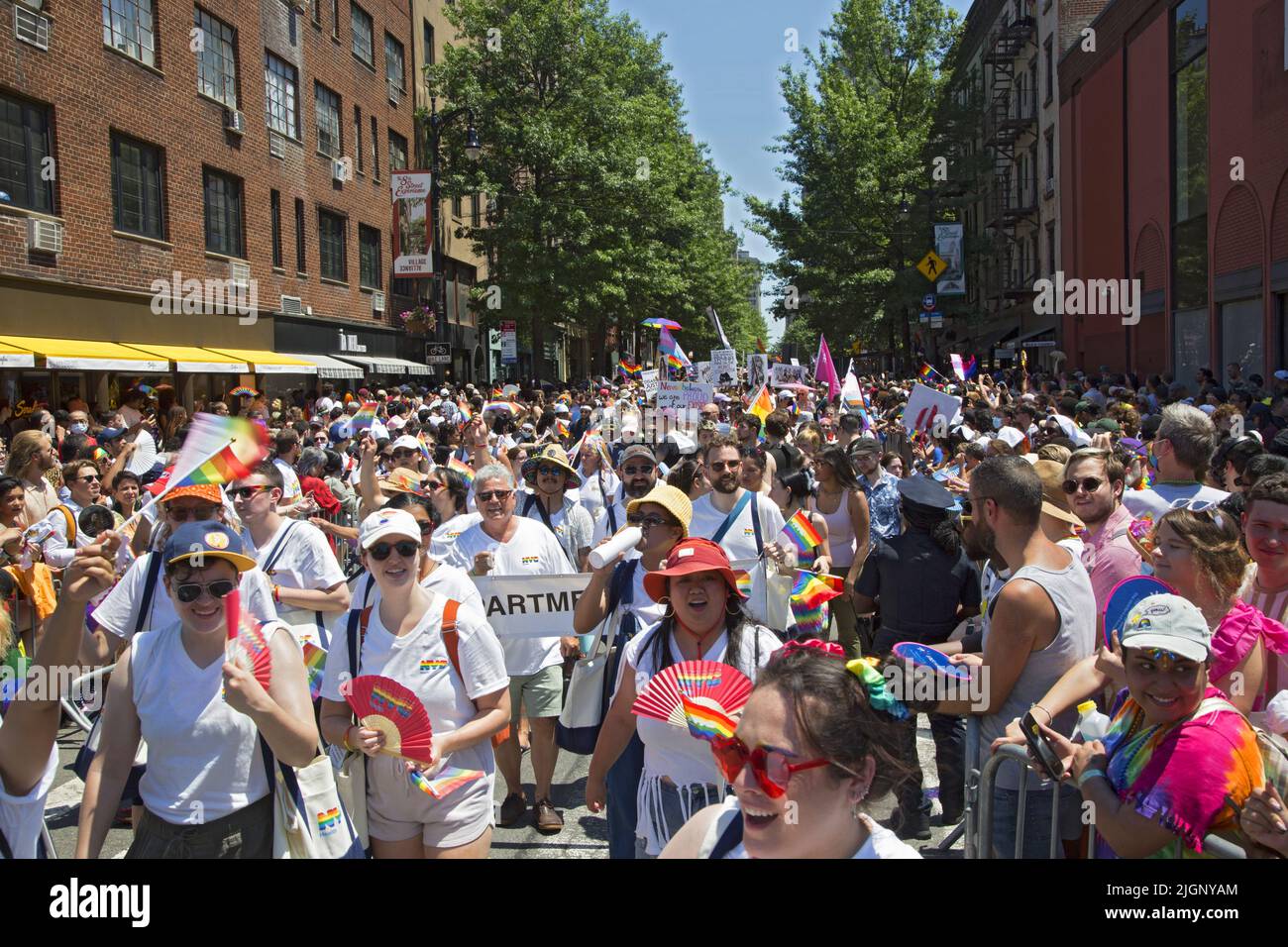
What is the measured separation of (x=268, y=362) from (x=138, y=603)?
23910mm

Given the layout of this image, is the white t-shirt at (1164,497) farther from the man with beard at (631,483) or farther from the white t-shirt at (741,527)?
the man with beard at (631,483)

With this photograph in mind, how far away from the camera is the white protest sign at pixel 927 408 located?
12.7 metres

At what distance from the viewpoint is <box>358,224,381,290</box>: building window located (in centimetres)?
3638

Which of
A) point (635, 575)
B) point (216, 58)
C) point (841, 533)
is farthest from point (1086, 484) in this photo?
point (216, 58)

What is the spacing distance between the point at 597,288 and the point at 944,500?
31.3 m

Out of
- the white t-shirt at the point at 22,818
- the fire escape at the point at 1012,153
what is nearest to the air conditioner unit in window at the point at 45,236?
the white t-shirt at the point at 22,818

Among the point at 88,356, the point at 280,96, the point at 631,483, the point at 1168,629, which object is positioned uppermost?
the point at 280,96

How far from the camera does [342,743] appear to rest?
13.5 ft

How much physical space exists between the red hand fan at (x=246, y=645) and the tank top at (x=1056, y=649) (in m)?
2.56

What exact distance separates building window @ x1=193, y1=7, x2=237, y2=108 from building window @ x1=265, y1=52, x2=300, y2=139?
1.86 metres

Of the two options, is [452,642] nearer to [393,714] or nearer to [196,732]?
[393,714]

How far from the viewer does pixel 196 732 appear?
11.7 ft

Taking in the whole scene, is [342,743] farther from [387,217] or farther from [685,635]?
[387,217]

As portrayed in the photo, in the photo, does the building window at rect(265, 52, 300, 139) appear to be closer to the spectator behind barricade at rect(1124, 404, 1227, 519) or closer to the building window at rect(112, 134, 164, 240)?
the building window at rect(112, 134, 164, 240)
